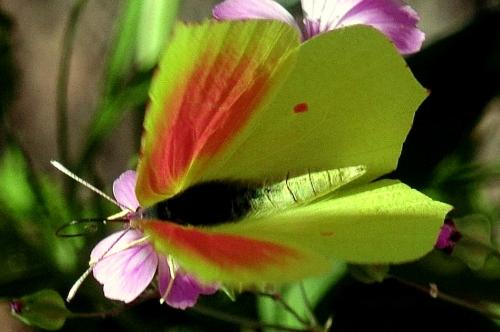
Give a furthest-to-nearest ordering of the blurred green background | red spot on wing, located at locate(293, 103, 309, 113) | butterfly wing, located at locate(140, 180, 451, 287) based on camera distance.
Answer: the blurred green background → red spot on wing, located at locate(293, 103, 309, 113) → butterfly wing, located at locate(140, 180, 451, 287)

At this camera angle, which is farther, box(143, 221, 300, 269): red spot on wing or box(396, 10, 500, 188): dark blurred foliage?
box(396, 10, 500, 188): dark blurred foliage

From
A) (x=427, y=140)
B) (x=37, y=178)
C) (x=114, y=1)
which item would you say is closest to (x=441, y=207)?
(x=427, y=140)

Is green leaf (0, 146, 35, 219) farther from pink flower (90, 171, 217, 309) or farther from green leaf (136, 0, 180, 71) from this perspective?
pink flower (90, 171, 217, 309)

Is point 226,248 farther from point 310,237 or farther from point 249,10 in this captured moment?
point 249,10

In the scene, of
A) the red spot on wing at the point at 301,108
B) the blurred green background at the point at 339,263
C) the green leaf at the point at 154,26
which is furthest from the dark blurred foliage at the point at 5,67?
the red spot on wing at the point at 301,108

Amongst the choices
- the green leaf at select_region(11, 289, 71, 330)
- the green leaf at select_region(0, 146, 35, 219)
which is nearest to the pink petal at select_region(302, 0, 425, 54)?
the green leaf at select_region(11, 289, 71, 330)

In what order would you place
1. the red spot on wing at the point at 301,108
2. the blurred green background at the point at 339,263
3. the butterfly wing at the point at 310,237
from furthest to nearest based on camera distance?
1. the blurred green background at the point at 339,263
2. the red spot on wing at the point at 301,108
3. the butterfly wing at the point at 310,237

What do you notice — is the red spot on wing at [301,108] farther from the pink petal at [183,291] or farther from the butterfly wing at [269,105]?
the pink petal at [183,291]

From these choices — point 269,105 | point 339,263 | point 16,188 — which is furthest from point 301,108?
point 16,188
